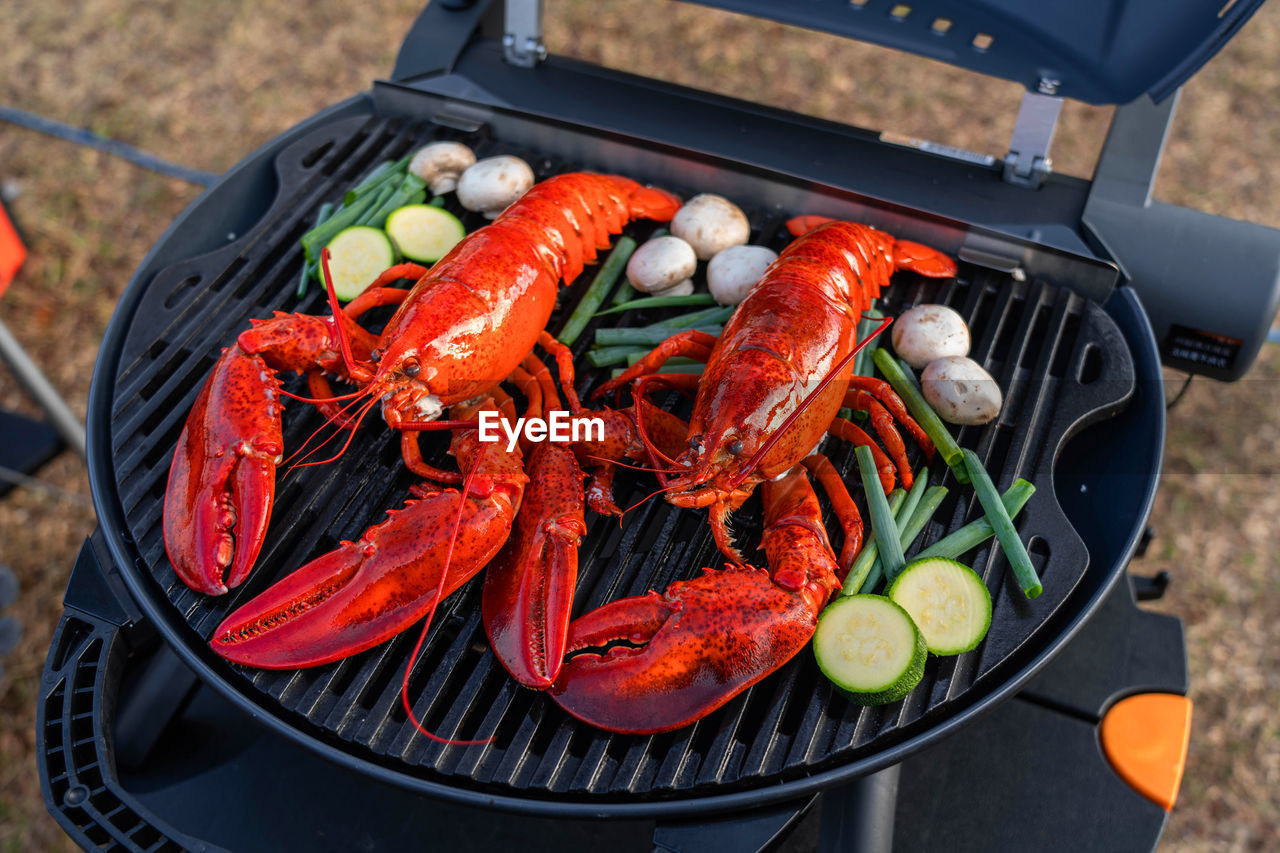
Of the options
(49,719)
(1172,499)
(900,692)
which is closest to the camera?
(900,692)

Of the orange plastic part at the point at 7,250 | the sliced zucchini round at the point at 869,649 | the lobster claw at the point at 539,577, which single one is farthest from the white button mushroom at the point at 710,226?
the orange plastic part at the point at 7,250

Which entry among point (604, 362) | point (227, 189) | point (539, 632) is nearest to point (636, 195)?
point (604, 362)

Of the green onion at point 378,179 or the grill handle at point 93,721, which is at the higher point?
the green onion at point 378,179

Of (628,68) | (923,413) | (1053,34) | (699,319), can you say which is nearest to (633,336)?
(699,319)

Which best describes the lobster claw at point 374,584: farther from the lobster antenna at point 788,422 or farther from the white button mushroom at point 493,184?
the white button mushroom at point 493,184

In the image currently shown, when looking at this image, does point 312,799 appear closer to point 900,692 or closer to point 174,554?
point 174,554

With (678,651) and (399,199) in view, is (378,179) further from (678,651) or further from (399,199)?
(678,651)

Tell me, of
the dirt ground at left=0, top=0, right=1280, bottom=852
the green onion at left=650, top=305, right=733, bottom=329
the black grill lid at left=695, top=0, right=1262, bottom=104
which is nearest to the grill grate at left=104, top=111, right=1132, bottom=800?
the green onion at left=650, top=305, right=733, bottom=329
